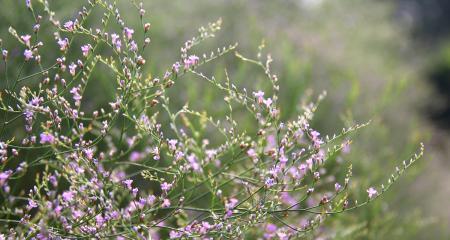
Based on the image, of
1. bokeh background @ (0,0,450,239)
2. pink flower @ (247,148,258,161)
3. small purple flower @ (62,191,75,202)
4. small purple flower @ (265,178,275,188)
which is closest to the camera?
small purple flower @ (62,191,75,202)

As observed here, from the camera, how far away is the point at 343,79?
7133 millimetres

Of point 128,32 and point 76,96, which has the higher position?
point 128,32

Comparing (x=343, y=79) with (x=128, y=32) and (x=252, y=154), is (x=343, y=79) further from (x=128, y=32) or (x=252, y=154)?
(x=128, y=32)

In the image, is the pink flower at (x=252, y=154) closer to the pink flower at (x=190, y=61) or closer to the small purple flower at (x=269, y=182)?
the small purple flower at (x=269, y=182)

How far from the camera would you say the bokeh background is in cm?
453

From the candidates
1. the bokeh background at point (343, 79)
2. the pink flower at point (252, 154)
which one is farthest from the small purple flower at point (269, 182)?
the bokeh background at point (343, 79)

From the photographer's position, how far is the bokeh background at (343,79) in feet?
14.9

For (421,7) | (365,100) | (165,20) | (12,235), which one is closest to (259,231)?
(12,235)

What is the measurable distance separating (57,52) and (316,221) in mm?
2842

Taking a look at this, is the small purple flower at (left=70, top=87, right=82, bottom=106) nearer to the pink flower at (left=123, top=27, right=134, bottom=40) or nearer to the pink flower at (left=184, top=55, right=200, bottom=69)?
the pink flower at (left=123, top=27, right=134, bottom=40)

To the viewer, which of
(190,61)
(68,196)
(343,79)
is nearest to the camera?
(68,196)

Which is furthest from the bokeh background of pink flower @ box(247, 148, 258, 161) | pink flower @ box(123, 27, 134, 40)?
pink flower @ box(123, 27, 134, 40)

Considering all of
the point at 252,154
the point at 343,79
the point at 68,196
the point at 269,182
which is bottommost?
the point at 68,196

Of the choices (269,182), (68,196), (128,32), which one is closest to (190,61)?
(128,32)
